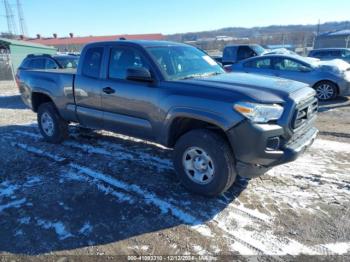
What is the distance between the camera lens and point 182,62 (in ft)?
14.5

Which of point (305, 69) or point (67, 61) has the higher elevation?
point (67, 61)

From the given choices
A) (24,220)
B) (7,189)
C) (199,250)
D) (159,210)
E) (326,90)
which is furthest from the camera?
(326,90)

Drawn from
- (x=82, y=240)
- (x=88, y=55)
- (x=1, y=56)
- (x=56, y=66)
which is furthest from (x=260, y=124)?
(x=1, y=56)

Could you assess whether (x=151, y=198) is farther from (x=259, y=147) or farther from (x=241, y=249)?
(x=259, y=147)

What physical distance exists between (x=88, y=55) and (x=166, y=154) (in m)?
2.17

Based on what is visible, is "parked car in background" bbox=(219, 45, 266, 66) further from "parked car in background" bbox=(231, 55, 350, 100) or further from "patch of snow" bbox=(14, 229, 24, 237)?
"patch of snow" bbox=(14, 229, 24, 237)

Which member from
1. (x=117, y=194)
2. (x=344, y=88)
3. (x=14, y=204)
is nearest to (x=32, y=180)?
(x=14, y=204)

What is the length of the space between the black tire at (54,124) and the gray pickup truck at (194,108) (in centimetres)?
61

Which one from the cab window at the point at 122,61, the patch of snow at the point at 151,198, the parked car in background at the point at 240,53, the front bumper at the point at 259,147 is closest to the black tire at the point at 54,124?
the patch of snow at the point at 151,198

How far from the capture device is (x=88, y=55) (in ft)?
16.4

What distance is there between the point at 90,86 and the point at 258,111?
2890 millimetres

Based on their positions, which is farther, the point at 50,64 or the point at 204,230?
the point at 50,64

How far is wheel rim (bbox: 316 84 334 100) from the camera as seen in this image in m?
9.27

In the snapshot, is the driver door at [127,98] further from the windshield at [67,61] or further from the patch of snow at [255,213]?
the windshield at [67,61]
